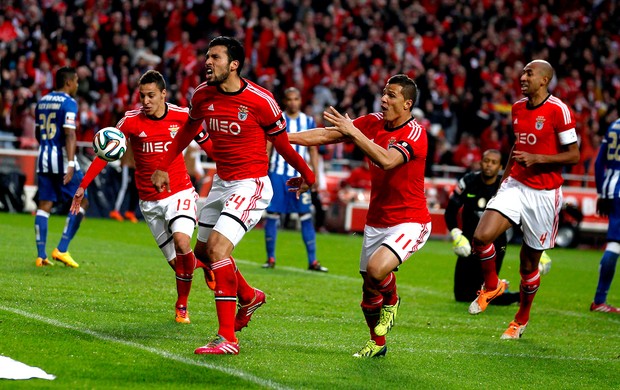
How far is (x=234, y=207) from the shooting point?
7.50m

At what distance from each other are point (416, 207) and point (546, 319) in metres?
3.73

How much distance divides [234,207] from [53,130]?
577 centimetres

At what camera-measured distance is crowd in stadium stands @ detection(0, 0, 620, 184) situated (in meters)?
23.3

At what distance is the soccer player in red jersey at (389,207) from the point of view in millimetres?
7473

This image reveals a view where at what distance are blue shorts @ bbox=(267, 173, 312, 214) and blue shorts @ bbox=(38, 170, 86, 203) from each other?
2.78 metres

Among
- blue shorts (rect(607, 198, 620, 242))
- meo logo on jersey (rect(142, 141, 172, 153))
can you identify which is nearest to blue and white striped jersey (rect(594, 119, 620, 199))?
blue shorts (rect(607, 198, 620, 242))

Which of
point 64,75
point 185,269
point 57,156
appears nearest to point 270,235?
point 57,156

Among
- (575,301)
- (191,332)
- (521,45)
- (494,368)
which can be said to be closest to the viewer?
(494,368)

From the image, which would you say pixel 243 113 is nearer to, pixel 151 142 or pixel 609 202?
pixel 151 142

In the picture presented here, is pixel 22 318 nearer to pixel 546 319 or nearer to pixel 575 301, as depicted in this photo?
pixel 546 319

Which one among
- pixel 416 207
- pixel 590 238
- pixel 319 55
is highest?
pixel 319 55

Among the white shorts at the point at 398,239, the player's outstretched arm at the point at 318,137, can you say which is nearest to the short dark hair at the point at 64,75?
the player's outstretched arm at the point at 318,137

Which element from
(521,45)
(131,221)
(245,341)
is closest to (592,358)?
(245,341)

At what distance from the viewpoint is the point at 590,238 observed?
80.3 ft
